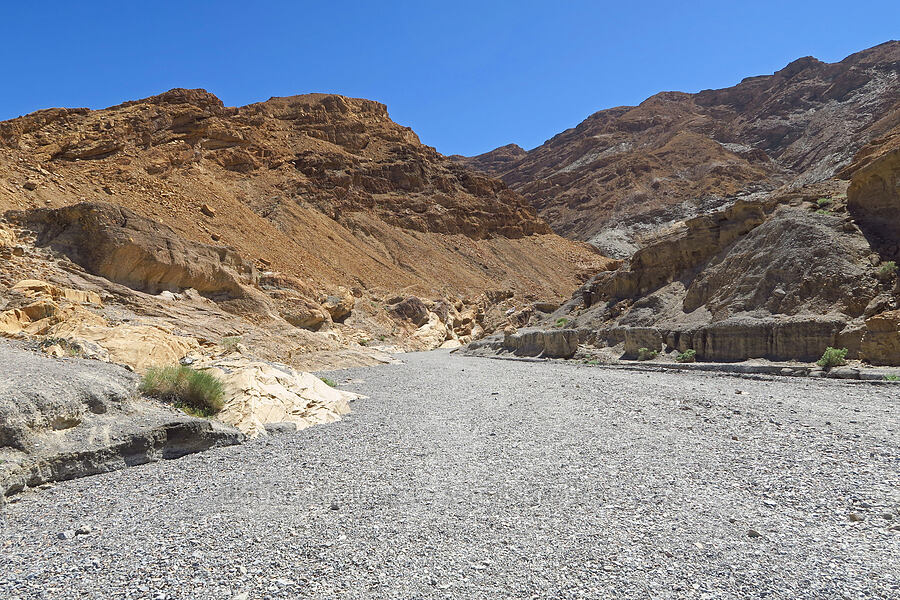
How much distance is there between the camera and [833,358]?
34.0 feet

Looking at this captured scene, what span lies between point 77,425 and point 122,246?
1311cm

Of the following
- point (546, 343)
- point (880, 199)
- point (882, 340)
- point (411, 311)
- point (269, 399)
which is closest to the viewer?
point (269, 399)

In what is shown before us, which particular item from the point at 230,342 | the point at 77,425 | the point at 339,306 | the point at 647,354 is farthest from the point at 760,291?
the point at 339,306

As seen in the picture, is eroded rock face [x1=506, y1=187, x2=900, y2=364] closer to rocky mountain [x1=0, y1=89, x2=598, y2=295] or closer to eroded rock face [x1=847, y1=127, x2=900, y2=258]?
eroded rock face [x1=847, y1=127, x2=900, y2=258]

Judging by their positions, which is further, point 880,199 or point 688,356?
point 688,356

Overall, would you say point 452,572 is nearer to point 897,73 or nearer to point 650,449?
point 650,449

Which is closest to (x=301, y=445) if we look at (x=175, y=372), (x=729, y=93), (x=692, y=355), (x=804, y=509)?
(x=175, y=372)

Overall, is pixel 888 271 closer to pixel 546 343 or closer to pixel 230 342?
pixel 546 343

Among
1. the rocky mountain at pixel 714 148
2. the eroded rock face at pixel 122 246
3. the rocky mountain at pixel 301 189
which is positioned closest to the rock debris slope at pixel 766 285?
the eroded rock face at pixel 122 246

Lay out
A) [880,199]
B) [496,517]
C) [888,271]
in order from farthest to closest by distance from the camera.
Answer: [880,199] < [888,271] < [496,517]

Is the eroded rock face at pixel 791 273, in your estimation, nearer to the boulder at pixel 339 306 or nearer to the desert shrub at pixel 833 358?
the desert shrub at pixel 833 358

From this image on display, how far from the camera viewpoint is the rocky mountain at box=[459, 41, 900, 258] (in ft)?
240

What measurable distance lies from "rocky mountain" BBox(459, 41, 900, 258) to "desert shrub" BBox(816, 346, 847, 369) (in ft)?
194

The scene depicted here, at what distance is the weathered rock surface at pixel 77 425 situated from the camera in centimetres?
434
